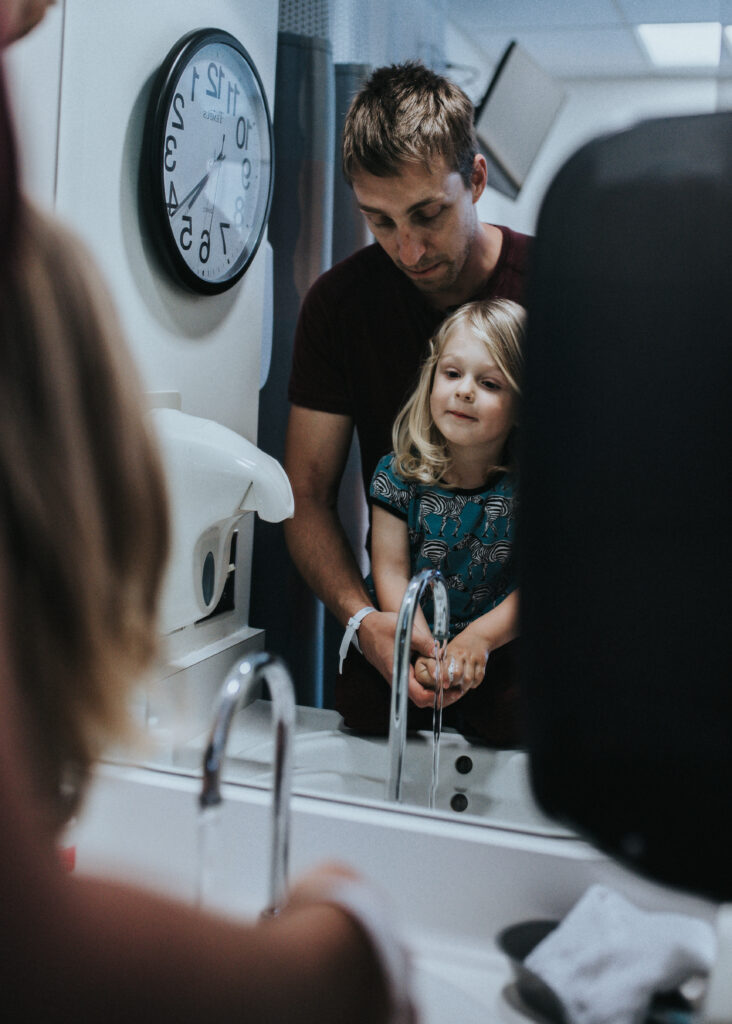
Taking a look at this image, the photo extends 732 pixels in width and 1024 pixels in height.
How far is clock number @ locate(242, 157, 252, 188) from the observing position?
1111 mm

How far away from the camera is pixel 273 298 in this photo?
1.10 metres

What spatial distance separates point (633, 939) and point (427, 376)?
0.59 m

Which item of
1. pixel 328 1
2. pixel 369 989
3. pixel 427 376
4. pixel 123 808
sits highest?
pixel 328 1

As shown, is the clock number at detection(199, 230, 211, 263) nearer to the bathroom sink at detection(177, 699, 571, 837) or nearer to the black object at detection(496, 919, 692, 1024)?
the bathroom sink at detection(177, 699, 571, 837)

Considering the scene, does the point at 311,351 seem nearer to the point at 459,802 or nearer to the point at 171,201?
the point at 171,201

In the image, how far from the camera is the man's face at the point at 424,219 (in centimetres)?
100

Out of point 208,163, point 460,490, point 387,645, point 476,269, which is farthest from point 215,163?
point 387,645

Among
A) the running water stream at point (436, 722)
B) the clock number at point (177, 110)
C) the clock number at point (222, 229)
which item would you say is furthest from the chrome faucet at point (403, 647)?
the clock number at point (177, 110)

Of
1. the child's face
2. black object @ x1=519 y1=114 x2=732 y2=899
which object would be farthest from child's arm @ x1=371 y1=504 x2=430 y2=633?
black object @ x1=519 y1=114 x2=732 y2=899

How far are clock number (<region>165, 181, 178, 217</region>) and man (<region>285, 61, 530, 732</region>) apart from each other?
0.63 ft

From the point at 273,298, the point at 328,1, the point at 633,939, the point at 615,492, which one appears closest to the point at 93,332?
the point at 615,492

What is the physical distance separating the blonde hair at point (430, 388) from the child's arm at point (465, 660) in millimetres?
159

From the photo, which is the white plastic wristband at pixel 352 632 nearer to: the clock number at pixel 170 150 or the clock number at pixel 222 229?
the clock number at pixel 222 229

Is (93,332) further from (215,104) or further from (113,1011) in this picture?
(215,104)
